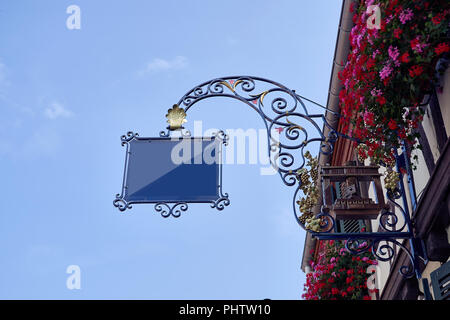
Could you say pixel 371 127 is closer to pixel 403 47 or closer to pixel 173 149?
pixel 403 47

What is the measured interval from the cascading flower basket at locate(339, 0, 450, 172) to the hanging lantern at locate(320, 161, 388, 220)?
20 cm

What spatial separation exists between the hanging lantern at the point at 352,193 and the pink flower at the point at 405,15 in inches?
62.9

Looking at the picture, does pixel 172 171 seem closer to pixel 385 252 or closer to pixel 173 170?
pixel 173 170

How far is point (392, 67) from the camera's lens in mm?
4332

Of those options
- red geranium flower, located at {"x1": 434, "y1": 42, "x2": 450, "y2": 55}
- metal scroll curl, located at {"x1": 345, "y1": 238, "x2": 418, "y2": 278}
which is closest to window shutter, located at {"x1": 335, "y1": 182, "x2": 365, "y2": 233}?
metal scroll curl, located at {"x1": 345, "y1": 238, "x2": 418, "y2": 278}

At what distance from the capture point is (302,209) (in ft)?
17.2

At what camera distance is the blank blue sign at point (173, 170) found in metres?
5.20

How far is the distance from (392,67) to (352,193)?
4.34ft

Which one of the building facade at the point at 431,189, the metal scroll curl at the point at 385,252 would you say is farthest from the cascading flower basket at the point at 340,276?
the metal scroll curl at the point at 385,252

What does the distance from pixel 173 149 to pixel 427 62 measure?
266 cm

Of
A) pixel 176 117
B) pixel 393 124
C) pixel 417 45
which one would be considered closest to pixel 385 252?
pixel 393 124
